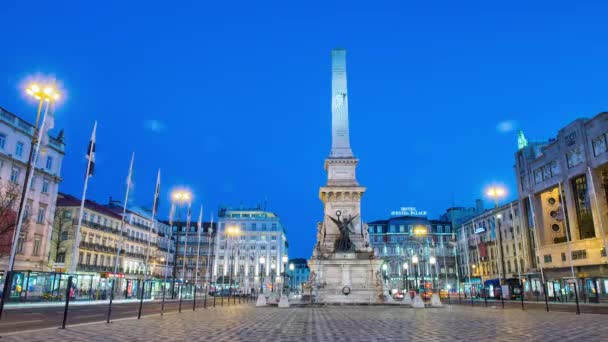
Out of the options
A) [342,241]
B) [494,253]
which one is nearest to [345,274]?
[342,241]

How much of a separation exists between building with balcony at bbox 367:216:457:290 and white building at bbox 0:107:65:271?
74.2 m

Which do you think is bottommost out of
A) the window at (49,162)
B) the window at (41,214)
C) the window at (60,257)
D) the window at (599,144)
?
the window at (60,257)

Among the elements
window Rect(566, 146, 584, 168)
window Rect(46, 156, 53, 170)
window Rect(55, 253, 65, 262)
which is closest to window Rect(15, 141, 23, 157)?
window Rect(46, 156, 53, 170)

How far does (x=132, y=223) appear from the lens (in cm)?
8762

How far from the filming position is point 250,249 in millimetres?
117562

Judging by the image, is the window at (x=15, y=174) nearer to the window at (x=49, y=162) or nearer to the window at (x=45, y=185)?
the window at (x=45, y=185)

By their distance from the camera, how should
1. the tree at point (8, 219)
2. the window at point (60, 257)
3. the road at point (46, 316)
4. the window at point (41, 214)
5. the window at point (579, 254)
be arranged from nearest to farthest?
the road at point (46, 316)
the tree at point (8, 219)
the window at point (41, 214)
the window at point (579, 254)
the window at point (60, 257)

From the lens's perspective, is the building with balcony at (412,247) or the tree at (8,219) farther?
the building with balcony at (412,247)

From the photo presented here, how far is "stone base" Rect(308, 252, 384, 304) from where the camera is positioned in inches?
1545

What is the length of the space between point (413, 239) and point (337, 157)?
6926 centimetres

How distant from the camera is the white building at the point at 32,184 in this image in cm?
4859

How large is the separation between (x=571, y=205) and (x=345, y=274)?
36739 mm

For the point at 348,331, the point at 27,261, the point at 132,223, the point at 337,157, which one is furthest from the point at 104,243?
the point at 348,331

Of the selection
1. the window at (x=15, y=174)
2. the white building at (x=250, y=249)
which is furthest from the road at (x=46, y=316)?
the white building at (x=250, y=249)
